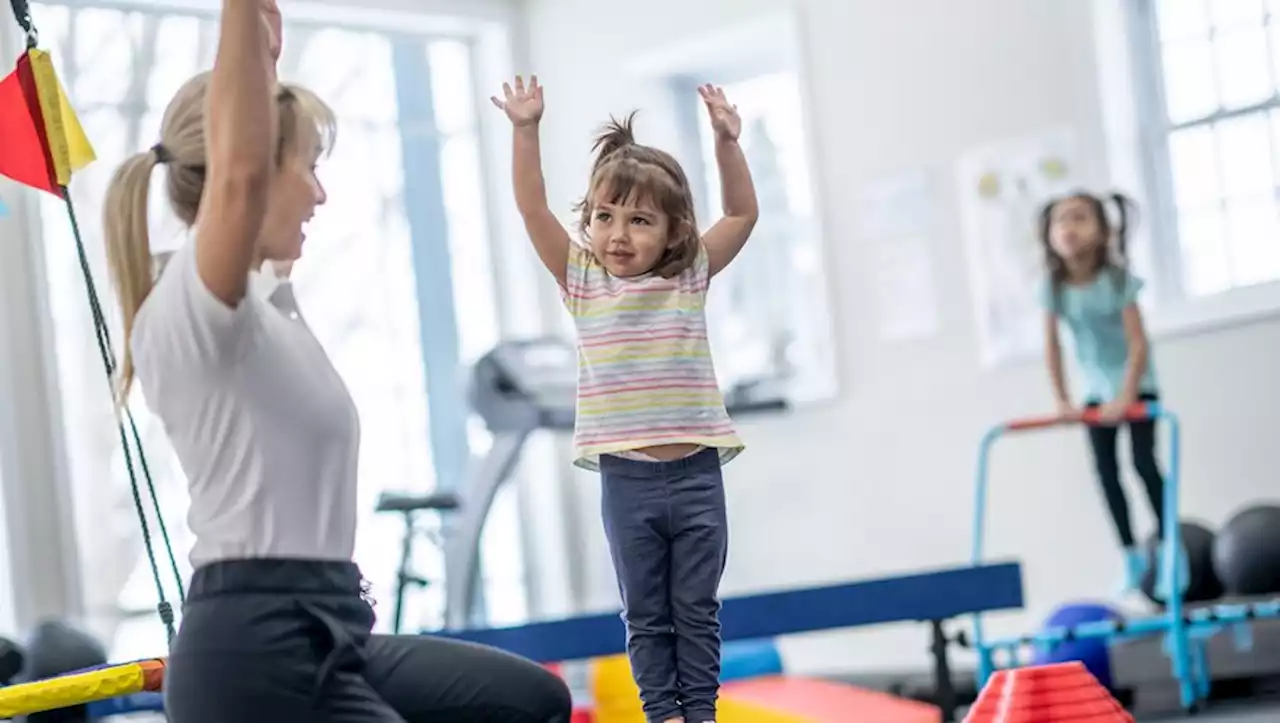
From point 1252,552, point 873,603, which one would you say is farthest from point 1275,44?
point 873,603

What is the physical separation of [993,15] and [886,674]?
2743mm

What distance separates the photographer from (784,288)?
8.11m

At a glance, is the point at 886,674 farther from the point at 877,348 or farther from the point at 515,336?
the point at 515,336

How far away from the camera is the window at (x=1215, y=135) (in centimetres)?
669

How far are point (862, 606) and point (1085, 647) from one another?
6.03 feet

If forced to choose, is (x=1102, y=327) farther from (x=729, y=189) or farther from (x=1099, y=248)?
(x=729, y=189)

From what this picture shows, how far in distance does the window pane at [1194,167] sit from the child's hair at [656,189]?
4602 mm

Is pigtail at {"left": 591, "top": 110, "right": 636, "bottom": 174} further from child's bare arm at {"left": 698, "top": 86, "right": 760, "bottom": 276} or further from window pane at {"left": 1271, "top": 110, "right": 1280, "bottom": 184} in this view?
window pane at {"left": 1271, "top": 110, "right": 1280, "bottom": 184}

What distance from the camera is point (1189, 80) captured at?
6898 mm

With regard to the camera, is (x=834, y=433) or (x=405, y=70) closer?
(x=834, y=433)

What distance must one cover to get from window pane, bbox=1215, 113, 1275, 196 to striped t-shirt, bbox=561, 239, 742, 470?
15.0 feet

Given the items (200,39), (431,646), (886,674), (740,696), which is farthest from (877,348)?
(431,646)

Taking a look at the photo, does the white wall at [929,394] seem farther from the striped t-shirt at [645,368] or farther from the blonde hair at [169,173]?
the blonde hair at [169,173]

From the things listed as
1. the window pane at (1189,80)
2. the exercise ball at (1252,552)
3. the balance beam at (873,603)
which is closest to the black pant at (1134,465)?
the exercise ball at (1252,552)
